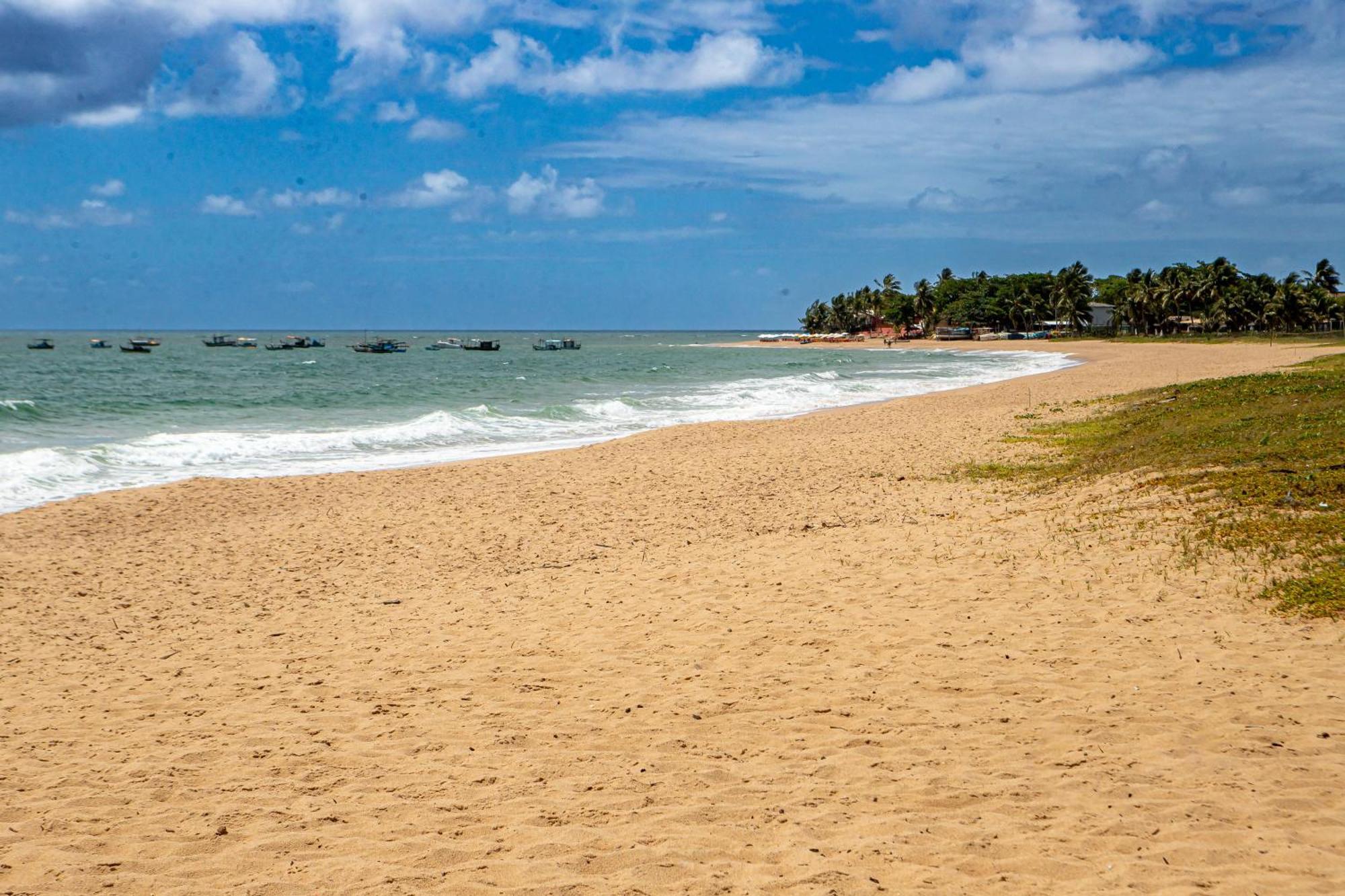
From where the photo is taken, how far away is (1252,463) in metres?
11.6

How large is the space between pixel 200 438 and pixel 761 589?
1955 centimetres

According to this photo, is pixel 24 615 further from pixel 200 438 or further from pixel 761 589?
pixel 200 438

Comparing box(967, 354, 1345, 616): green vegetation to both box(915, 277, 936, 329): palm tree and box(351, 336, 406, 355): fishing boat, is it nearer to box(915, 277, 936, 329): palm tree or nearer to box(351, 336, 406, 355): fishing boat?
box(351, 336, 406, 355): fishing boat

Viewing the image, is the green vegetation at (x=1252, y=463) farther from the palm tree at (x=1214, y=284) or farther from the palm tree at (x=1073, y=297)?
the palm tree at (x=1073, y=297)

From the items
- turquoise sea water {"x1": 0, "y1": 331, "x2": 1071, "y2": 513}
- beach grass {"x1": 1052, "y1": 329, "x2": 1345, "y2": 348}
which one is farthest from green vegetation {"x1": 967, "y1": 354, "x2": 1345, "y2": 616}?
beach grass {"x1": 1052, "y1": 329, "x2": 1345, "y2": 348}

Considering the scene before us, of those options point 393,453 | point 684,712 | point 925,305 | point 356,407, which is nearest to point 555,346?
point 925,305

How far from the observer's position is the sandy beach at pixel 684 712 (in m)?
4.59

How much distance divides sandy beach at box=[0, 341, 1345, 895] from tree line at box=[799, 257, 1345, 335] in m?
97.8

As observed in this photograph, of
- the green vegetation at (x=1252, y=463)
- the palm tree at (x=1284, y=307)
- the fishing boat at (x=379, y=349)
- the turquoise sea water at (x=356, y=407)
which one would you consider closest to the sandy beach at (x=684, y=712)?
the green vegetation at (x=1252, y=463)

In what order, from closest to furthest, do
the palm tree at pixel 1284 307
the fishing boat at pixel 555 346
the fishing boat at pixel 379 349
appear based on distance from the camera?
the palm tree at pixel 1284 307, the fishing boat at pixel 379 349, the fishing boat at pixel 555 346

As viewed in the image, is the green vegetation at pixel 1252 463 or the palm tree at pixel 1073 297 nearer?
the green vegetation at pixel 1252 463

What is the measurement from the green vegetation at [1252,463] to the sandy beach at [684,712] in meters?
0.46

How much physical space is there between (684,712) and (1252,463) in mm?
8757

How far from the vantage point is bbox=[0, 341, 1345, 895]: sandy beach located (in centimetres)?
459
